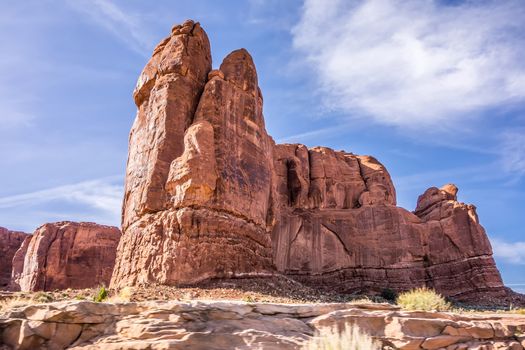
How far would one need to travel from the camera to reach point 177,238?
1967 centimetres

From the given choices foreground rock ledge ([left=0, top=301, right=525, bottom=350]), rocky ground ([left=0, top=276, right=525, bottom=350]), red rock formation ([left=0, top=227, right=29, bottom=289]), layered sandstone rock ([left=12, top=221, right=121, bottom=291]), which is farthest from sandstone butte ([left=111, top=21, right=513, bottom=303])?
red rock formation ([left=0, top=227, right=29, bottom=289])

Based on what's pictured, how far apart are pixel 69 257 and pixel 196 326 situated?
1532 inches

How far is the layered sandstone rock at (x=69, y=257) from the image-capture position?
142 ft

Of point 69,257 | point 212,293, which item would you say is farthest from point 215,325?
point 69,257

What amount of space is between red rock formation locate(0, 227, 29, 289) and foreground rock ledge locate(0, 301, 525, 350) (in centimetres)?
5624

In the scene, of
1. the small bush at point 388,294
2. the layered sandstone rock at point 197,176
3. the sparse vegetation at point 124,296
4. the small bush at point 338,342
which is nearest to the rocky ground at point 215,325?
the small bush at point 338,342

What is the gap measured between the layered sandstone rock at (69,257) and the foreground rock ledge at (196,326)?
34671mm

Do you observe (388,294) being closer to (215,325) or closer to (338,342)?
(338,342)

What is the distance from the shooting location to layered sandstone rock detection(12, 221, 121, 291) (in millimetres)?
43406

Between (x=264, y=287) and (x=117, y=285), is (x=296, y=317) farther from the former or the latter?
(x=117, y=285)

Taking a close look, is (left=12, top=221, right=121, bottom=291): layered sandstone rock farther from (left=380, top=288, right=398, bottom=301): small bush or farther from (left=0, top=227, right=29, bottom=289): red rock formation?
(left=380, top=288, right=398, bottom=301): small bush

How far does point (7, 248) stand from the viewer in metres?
61.8

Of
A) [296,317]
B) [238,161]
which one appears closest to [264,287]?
[238,161]

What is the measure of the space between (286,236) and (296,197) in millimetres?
4472
